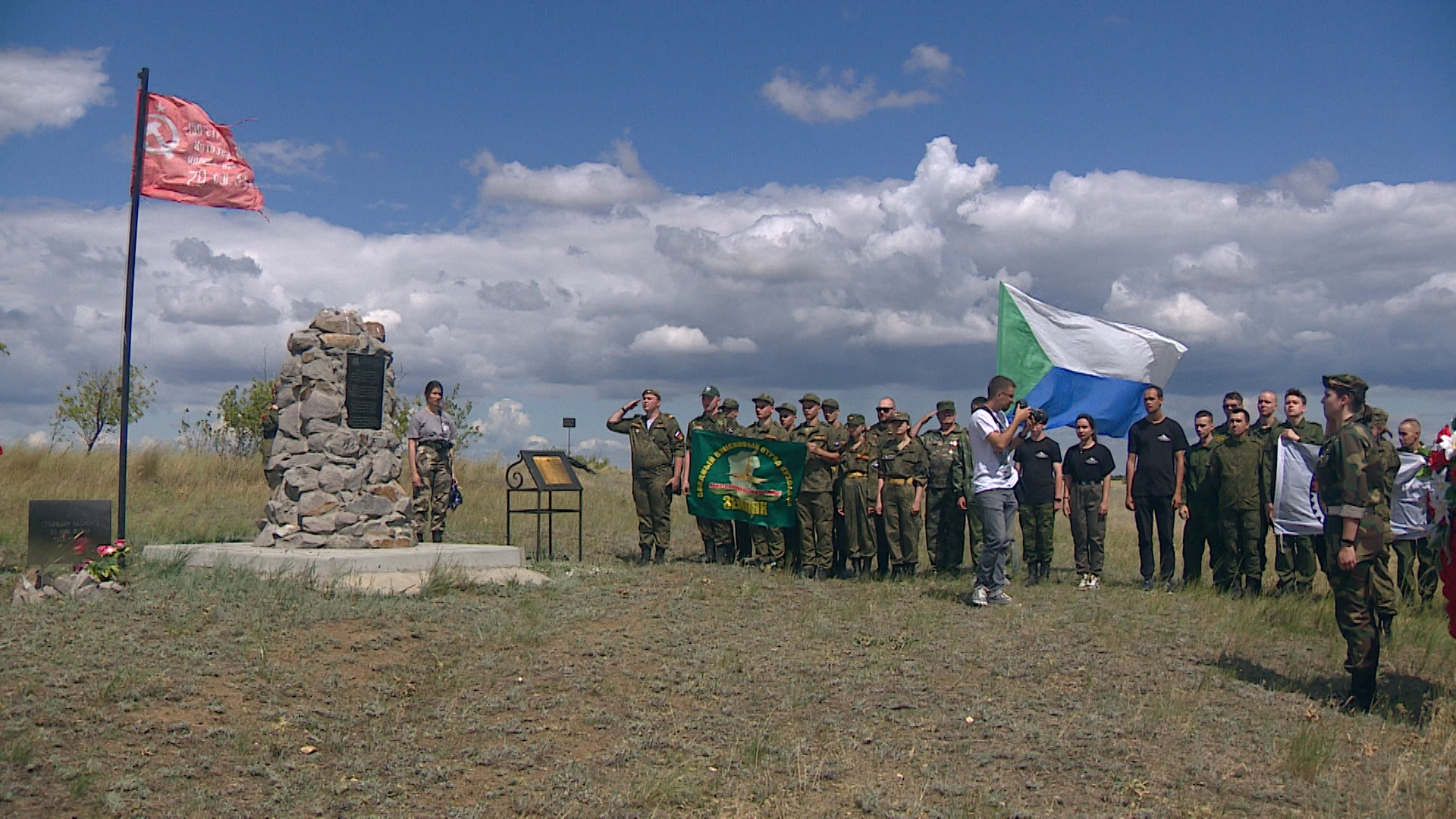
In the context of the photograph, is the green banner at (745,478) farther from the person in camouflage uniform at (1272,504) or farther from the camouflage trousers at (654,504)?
the person in camouflage uniform at (1272,504)

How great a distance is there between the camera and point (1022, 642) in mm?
8562

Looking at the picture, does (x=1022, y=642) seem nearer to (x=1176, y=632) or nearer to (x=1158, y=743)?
(x=1176, y=632)

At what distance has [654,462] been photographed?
470 inches

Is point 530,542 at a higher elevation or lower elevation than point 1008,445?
lower

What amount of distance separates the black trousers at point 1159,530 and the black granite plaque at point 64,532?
31.4 feet

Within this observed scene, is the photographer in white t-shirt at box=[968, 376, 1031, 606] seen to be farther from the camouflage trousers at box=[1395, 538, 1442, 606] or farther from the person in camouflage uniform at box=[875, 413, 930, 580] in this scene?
the camouflage trousers at box=[1395, 538, 1442, 606]

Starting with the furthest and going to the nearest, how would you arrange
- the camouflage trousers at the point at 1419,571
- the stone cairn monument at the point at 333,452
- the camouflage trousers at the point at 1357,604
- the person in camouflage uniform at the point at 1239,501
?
the stone cairn monument at the point at 333,452, the person in camouflage uniform at the point at 1239,501, the camouflage trousers at the point at 1419,571, the camouflage trousers at the point at 1357,604

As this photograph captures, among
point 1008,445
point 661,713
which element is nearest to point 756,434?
point 1008,445

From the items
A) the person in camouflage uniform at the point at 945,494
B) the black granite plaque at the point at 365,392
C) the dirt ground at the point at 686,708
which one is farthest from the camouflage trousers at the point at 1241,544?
the black granite plaque at the point at 365,392

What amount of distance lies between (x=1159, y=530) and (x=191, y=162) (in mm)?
10174

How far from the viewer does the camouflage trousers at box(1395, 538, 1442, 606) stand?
32.0 ft

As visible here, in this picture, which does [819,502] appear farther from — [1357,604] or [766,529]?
[1357,604]

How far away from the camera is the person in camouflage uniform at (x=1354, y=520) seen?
6762mm

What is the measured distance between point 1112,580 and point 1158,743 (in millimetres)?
6111
